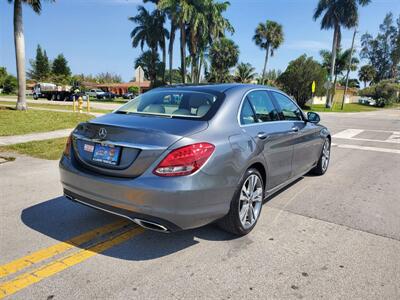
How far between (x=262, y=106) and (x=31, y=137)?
7842 millimetres

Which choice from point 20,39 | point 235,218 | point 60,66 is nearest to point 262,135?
point 235,218

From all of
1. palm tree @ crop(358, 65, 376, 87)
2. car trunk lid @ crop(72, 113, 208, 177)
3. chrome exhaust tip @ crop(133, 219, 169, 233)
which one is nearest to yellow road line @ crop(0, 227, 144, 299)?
chrome exhaust tip @ crop(133, 219, 169, 233)

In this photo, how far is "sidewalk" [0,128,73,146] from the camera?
8.58 meters

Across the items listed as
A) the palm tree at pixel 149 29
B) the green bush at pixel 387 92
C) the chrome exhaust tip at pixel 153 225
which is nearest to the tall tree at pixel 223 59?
the palm tree at pixel 149 29

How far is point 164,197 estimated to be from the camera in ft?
8.75

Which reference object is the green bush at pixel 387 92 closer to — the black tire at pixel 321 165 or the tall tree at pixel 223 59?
the tall tree at pixel 223 59

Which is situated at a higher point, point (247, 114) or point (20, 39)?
Answer: point (20, 39)

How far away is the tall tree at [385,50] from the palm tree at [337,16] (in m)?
44.8

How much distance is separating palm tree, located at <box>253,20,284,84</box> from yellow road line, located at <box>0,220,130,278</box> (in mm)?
45747

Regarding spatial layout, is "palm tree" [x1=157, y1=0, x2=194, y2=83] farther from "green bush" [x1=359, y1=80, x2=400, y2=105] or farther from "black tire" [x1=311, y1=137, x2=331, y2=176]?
"green bush" [x1=359, y1=80, x2=400, y2=105]

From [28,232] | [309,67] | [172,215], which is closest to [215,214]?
[172,215]

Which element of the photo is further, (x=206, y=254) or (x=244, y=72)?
(x=244, y=72)

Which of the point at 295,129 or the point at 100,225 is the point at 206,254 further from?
the point at 295,129

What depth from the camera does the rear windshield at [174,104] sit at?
337 centimetres
